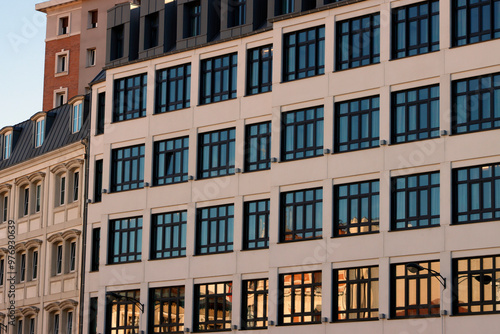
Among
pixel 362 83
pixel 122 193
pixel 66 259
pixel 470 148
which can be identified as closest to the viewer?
pixel 470 148

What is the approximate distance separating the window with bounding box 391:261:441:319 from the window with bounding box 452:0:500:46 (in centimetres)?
806

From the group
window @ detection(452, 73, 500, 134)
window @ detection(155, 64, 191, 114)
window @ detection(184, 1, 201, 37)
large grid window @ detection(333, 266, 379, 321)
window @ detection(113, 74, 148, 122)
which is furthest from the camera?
window @ detection(113, 74, 148, 122)

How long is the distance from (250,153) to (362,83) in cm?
605

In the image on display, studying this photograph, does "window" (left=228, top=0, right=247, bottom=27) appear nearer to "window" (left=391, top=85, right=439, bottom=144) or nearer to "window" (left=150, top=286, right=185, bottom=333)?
"window" (left=391, top=85, right=439, bottom=144)

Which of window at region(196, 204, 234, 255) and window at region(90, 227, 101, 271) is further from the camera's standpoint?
window at region(90, 227, 101, 271)

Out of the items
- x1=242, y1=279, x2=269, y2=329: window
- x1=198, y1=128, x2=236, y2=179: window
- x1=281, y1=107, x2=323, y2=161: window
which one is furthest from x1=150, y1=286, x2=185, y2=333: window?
x1=281, y1=107, x2=323, y2=161: window

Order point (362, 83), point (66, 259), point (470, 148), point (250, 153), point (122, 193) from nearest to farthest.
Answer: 1. point (470, 148)
2. point (362, 83)
3. point (250, 153)
4. point (122, 193)
5. point (66, 259)

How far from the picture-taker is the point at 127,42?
54875 mm

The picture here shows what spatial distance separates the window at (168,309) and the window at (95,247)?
3989 mm

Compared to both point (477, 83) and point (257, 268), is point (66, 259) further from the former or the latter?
point (477, 83)

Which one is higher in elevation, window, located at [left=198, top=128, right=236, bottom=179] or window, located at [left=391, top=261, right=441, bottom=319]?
window, located at [left=198, top=128, right=236, bottom=179]

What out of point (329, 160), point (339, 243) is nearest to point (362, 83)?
point (329, 160)

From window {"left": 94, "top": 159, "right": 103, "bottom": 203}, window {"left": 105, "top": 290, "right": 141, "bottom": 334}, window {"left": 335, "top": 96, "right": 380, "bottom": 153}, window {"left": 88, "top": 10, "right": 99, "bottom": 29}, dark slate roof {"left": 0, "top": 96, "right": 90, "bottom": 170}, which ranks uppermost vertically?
window {"left": 88, "top": 10, "right": 99, "bottom": 29}

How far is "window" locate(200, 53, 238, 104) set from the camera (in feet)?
167
